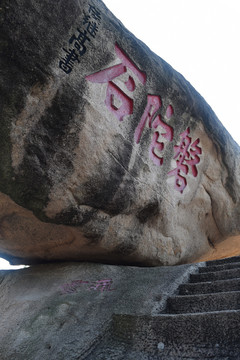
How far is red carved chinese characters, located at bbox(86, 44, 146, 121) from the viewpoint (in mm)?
3321

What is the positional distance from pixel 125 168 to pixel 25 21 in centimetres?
181

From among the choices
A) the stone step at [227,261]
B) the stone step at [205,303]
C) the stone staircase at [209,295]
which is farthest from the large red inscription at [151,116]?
the stone step at [205,303]

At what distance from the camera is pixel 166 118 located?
425 centimetres

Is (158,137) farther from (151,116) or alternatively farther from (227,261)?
(227,261)

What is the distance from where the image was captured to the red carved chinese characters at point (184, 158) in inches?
178

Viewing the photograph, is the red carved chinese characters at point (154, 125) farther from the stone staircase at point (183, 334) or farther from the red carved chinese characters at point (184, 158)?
the stone staircase at point (183, 334)

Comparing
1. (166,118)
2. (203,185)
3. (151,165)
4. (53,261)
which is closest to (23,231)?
(53,261)

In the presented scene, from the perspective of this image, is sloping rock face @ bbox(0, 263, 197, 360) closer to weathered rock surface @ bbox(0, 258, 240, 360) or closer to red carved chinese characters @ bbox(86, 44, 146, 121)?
weathered rock surface @ bbox(0, 258, 240, 360)

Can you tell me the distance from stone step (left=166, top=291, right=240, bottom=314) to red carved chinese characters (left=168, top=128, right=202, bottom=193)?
221cm

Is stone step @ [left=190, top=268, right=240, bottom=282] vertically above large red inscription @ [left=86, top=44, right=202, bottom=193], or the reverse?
large red inscription @ [left=86, top=44, right=202, bottom=193]

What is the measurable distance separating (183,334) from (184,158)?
10.4 feet

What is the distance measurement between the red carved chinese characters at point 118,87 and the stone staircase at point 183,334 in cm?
218

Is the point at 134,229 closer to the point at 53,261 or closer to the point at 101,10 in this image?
the point at 53,261

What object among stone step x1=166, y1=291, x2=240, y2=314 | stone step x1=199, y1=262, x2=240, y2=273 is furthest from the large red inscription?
stone step x1=166, y1=291, x2=240, y2=314
